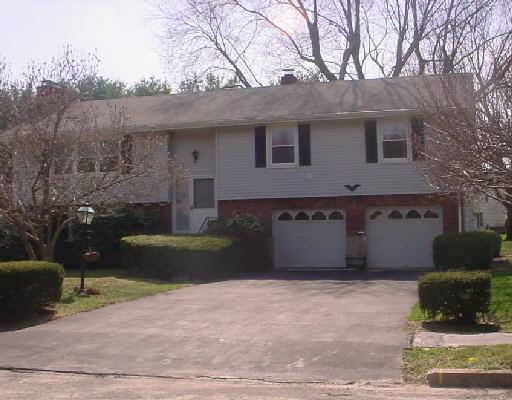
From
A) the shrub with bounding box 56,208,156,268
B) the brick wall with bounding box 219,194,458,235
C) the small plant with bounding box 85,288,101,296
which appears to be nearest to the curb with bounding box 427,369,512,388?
the small plant with bounding box 85,288,101,296

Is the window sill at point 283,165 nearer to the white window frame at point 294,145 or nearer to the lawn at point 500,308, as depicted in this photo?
the white window frame at point 294,145

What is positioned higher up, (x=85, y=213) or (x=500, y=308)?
(x=85, y=213)

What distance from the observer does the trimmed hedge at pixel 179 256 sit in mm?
20094

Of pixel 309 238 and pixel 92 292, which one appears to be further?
pixel 309 238

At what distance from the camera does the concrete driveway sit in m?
9.28

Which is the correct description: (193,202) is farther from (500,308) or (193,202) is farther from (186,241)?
(500,308)

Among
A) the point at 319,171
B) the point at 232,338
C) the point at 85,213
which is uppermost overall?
the point at 319,171

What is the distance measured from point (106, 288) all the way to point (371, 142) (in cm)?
1061

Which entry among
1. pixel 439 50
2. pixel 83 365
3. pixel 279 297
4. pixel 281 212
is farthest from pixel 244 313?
pixel 281 212

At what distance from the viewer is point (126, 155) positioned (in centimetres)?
2009

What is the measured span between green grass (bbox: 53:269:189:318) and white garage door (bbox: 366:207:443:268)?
25.5 ft

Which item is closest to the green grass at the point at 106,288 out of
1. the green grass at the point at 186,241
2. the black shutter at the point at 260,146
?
the green grass at the point at 186,241

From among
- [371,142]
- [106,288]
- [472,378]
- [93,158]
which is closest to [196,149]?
[371,142]

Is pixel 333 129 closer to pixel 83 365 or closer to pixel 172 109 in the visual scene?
pixel 172 109
